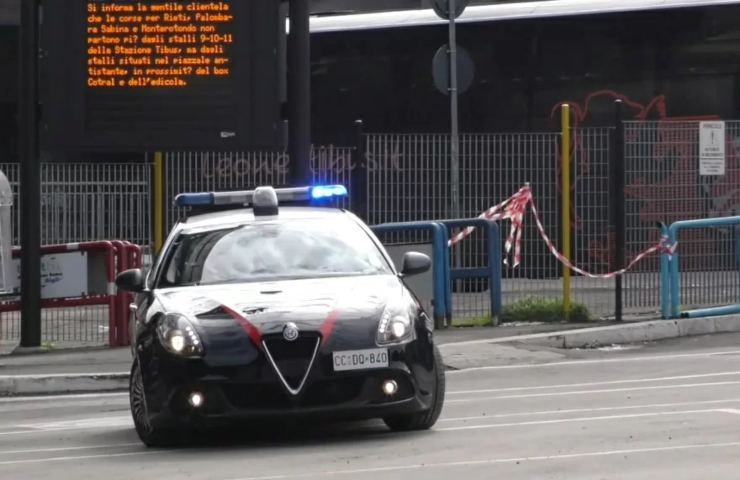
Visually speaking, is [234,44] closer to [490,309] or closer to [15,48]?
[490,309]

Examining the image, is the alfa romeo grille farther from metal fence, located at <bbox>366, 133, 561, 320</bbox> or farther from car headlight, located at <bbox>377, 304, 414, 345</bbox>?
metal fence, located at <bbox>366, 133, 561, 320</bbox>

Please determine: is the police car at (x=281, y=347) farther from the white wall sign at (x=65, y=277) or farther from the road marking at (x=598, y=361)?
the white wall sign at (x=65, y=277)

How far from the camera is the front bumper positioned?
1007cm

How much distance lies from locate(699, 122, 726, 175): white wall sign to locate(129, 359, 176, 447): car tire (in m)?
10.3

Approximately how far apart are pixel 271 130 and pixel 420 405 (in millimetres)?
7670

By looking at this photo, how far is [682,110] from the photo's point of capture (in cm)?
2095

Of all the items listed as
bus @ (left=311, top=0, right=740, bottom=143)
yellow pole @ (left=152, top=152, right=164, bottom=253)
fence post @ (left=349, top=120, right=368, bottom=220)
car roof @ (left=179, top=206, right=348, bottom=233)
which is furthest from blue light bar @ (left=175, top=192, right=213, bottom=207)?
bus @ (left=311, top=0, right=740, bottom=143)

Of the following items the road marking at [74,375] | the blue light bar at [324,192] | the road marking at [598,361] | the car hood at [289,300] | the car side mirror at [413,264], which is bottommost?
the road marking at [74,375]

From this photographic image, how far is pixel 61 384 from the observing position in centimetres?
1527

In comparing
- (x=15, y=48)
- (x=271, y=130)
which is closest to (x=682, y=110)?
(x=271, y=130)

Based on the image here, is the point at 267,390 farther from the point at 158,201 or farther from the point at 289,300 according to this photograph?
the point at 158,201

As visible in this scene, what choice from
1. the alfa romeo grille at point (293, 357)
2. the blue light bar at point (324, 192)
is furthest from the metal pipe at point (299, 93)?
the alfa romeo grille at point (293, 357)

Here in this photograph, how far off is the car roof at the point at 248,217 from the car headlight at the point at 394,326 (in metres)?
1.61

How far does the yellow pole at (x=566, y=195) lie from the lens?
19.2 meters
